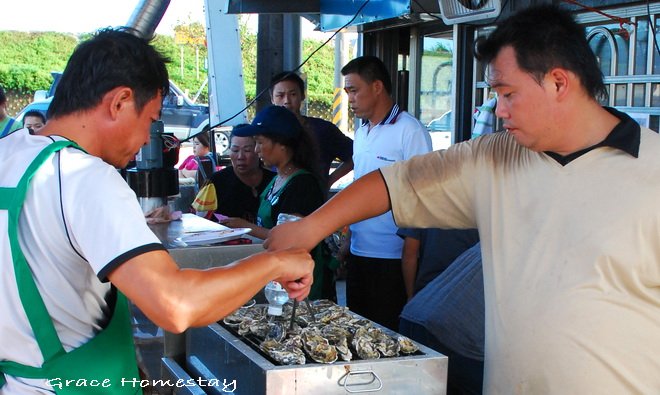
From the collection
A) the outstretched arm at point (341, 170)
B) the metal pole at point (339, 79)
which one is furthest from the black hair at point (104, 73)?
the metal pole at point (339, 79)

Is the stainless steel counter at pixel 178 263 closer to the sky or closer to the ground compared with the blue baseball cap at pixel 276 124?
closer to the ground

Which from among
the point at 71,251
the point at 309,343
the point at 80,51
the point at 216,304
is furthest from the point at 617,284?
the point at 80,51

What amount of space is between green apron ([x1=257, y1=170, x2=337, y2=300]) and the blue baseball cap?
0.80 feet

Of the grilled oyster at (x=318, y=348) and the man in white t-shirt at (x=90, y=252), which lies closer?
the man in white t-shirt at (x=90, y=252)

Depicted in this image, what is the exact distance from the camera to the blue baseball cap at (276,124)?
12.4ft

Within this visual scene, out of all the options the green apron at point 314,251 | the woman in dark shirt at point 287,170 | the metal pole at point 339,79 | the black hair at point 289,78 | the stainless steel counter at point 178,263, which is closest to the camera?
the stainless steel counter at point 178,263

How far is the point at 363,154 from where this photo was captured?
14.2 feet

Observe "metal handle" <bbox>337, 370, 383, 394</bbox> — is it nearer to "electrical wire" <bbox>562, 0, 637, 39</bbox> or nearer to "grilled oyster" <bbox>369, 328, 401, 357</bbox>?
"grilled oyster" <bbox>369, 328, 401, 357</bbox>

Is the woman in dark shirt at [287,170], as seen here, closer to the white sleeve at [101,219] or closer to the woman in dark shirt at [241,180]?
the woman in dark shirt at [241,180]

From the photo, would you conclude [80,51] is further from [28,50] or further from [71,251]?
[28,50]

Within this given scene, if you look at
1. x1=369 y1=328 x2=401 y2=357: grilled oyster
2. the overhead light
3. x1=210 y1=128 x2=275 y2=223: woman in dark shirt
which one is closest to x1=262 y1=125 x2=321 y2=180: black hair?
x1=210 y1=128 x2=275 y2=223: woman in dark shirt

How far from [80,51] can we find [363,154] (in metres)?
2.73

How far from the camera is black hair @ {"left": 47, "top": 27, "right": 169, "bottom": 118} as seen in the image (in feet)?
5.46

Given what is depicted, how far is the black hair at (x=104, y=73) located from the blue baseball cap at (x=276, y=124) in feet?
6.57
